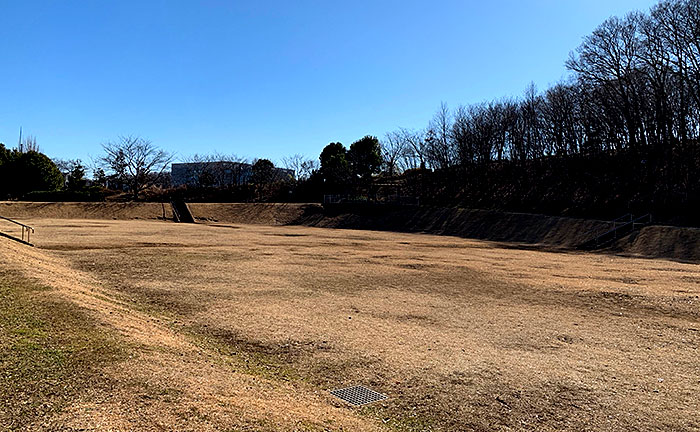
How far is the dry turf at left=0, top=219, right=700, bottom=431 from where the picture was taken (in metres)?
5.11

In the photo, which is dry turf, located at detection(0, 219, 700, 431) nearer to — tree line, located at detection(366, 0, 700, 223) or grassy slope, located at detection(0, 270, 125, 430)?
grassy slope, located at detection(0, 270, 125, 430)

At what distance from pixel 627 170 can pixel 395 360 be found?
4254cm

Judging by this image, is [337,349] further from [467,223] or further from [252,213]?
[252,213]

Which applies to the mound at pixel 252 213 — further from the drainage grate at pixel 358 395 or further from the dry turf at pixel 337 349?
the drainage grate at pixel 358 395

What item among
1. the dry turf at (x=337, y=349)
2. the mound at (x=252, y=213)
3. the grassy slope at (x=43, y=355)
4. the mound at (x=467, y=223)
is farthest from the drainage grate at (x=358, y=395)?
the mound at (x=252, y=213)

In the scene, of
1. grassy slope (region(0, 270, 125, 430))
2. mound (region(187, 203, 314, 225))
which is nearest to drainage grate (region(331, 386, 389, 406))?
grassy slope (region(0, 270, 125, 430))

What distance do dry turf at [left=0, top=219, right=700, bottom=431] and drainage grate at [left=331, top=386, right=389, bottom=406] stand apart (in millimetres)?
153

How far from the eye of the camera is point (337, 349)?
823 centimetres

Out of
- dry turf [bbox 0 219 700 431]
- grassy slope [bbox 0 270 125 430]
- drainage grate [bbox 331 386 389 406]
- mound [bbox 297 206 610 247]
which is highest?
mound [bbox 297 206 610 247]

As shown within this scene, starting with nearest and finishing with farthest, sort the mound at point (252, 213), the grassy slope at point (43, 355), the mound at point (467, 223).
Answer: the grassy slope at point (43, 355), the mound at point (467, 223), the mound at point (252, 213)

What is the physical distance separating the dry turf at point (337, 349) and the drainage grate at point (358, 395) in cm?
15

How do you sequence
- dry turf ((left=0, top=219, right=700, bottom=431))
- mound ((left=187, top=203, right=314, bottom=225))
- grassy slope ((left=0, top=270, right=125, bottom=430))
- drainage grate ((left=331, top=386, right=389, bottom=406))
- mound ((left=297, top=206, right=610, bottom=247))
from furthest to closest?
mound ((left=187, top=203, right=314, bottom=225))
mound ((left=297, top=206, right=610, bottom=247))
drainage grate ((left=331, top=386, right=389, bottom=406))
dry turf ((left=0, top=219, right=700, bottom=431))
grassy slope ((left=0, top=270, right=125, bottom=430))

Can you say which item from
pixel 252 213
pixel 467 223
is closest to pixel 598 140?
pixel 467 223

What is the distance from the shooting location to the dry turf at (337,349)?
5105mm
